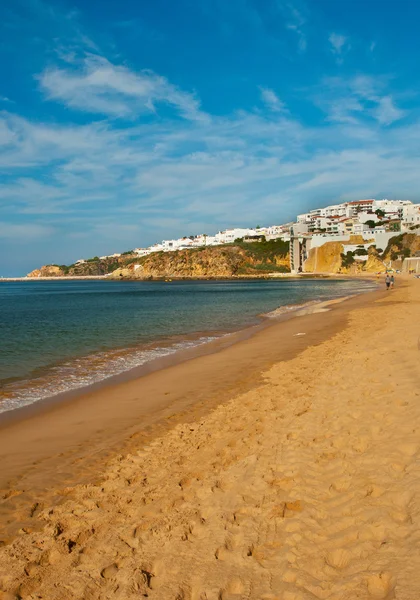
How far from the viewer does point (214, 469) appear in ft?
18.7

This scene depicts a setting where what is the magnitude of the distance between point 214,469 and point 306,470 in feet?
4.02

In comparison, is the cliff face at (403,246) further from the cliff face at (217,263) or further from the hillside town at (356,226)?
the cliff face at (217,263)

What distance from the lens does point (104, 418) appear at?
8859 mm

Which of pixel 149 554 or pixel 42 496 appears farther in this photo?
pixel 42 496

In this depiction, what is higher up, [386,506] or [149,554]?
[386,506]

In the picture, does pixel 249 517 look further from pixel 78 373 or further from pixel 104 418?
pixel 78 373

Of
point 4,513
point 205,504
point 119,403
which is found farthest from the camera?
point 119,403

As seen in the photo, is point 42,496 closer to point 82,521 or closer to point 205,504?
point 82,521

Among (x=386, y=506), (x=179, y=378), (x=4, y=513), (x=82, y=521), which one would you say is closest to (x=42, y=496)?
(x=4, y=513)

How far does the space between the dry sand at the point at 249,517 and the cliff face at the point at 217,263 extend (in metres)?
153

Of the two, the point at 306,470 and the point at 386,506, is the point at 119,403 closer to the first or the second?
the point at 306,470

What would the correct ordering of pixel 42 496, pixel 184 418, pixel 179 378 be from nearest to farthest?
pixel 42 496 → pixel 184 418 → pixel 179 378

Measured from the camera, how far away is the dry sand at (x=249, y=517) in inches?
137

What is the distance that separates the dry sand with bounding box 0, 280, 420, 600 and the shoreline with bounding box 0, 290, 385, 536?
43cm
